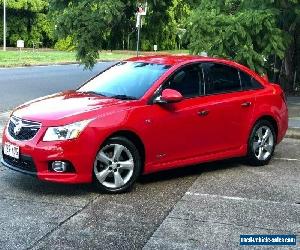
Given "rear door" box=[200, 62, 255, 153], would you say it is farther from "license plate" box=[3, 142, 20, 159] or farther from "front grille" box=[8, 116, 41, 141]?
"license plate" box=[3, 142, 20, 159]

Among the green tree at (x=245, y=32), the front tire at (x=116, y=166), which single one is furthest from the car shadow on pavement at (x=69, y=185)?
the green tree at (x=245, y=32)

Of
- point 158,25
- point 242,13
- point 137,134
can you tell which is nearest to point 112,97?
point 137,134

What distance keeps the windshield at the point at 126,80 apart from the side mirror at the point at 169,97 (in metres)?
0.23

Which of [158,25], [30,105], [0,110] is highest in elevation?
[158,25]

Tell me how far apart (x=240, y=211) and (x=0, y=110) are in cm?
889

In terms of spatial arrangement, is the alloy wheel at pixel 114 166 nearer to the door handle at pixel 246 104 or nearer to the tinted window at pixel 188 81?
the tinted window at pixel 188 81

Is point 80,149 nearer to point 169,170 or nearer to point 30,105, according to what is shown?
point 30,105

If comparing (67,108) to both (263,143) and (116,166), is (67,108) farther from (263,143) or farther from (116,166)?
(263,143)

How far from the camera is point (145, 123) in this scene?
6.67 meters

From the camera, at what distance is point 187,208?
19.7 feet

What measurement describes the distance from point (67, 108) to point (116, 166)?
2.82 ft

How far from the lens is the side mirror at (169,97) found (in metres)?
6.80

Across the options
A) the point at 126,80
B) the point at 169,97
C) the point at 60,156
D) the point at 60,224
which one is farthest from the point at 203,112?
the point at 60,224

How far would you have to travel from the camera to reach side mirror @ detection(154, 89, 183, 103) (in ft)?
22.3
